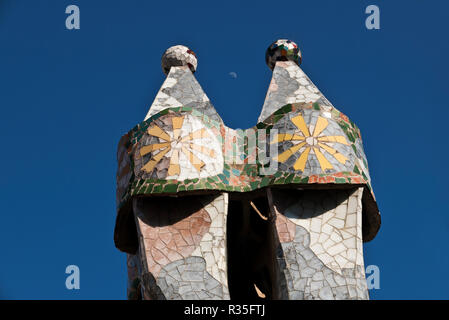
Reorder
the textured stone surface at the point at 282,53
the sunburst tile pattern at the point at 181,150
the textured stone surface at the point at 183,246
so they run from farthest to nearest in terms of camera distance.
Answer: the textured stone surface at the point at 282,53 < the sunburst tile pattern at the point at 181,150 < the textured stone surface at the point at 183,246

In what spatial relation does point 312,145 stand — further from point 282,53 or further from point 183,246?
point 282,53

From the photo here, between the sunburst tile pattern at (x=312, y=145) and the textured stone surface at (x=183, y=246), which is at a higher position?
the sunburst tile pattern at (x=312, y=145)

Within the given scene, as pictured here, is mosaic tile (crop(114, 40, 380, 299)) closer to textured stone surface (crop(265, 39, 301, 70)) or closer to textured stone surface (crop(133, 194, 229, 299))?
textured stone surface (crop(133, 194, 229, 299))

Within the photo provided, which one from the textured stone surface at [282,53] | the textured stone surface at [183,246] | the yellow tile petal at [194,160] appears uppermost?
the textured stone surface at [282,53]

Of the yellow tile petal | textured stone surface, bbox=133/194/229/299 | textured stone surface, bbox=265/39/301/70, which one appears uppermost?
textured stone surface, bbox=265/39/301/70

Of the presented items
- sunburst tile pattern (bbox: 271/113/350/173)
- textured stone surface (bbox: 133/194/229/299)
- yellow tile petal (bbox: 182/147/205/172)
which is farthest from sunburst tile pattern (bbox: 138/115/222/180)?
sunburst tile pattern (bbox: 271/113/350/173)

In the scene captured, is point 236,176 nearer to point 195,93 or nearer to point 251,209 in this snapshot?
point 251,209

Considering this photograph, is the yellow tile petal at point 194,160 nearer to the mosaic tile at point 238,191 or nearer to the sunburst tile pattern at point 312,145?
the mosaic tile at point 238,191

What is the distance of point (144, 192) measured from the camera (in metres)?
14.1

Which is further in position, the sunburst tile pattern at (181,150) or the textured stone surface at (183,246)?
the sunburst tile pattern at (181,150)

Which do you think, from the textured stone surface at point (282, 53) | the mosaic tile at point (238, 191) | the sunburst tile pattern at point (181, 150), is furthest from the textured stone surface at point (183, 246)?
the textured stone surface at point (282, 53)
